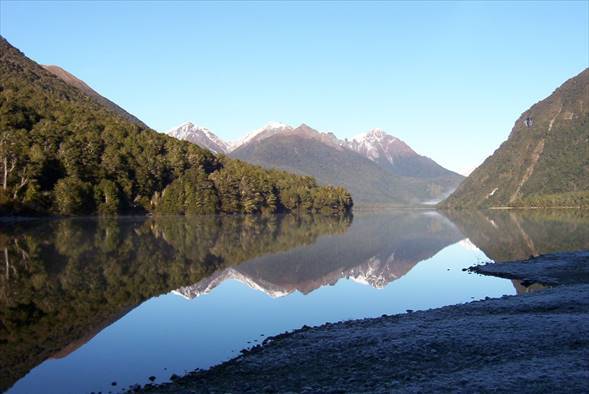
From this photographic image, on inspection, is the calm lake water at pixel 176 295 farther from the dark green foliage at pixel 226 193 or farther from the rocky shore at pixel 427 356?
the dark green foliage at pixel 226 193

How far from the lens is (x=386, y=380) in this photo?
1695 cm

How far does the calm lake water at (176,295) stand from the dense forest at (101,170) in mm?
53678

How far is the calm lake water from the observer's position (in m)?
20.8

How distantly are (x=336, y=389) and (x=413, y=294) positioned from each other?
859 inches

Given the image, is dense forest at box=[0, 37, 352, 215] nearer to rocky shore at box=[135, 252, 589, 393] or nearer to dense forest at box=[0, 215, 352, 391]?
dense forest at box=[0, 215, 352, 391]

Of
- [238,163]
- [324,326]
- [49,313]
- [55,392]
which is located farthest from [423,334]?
[238,163]

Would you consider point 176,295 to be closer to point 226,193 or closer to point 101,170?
point 101,170

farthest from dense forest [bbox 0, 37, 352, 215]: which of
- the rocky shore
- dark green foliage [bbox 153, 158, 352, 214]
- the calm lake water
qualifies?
the rocky shore

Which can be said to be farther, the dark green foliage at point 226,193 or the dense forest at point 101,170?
the dark green foliage at point 226,193

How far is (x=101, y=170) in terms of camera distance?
139000 millimetres

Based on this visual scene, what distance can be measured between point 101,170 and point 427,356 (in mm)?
131238

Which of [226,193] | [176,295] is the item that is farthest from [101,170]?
[176,295]

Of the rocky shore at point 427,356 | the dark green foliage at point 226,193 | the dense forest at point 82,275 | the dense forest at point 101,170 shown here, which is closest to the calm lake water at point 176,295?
the dense forest at point 82,275

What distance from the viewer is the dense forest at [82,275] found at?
23.5m
